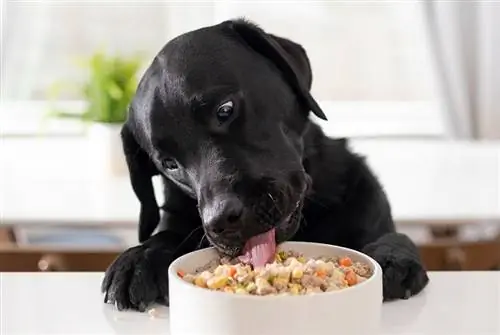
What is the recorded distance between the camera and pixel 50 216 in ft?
5.74

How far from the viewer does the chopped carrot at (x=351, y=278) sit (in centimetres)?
82

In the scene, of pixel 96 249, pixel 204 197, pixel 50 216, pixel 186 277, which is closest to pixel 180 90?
pixel 204 197

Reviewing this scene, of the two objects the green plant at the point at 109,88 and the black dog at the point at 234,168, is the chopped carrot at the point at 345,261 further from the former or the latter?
the green plant at the point at 109,88

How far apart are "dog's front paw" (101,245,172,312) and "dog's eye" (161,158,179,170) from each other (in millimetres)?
107

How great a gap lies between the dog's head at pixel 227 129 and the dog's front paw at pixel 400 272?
118 millimetres

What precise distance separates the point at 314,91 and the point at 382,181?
31.9 inches

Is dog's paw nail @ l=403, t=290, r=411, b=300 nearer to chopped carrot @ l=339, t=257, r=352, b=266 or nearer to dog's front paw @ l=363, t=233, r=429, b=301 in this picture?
dog's front paw @ l=363, t=233, r=429, b=301

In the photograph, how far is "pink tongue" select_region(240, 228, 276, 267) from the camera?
0.92m

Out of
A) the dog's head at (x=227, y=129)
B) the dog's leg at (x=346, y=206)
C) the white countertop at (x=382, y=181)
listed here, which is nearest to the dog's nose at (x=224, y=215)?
the dog's head at (x=227, y=129)

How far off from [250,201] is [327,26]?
5.89 ft

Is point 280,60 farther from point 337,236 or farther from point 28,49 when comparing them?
point 28,49

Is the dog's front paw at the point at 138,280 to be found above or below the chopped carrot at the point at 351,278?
below

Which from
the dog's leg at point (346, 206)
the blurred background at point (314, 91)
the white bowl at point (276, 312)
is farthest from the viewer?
the blurred background at point (314, 91)

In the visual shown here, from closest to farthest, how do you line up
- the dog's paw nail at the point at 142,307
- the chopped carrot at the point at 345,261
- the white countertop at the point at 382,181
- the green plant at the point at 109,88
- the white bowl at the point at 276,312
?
the white bowl at the point at 276,312
the chopped carrot at the point at 345,261
the dog's paw nail at the point at 142,307
the white countertop at the point at 382,181
the green plant at the point at 109,88
